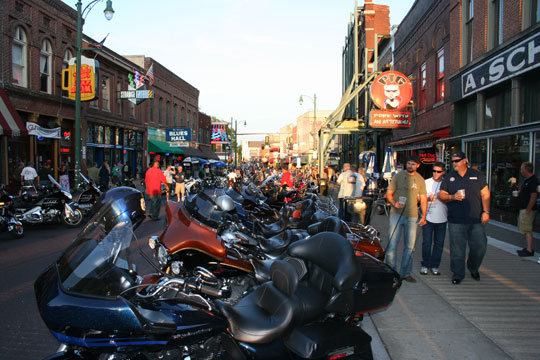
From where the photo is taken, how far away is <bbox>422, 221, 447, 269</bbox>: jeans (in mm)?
6312

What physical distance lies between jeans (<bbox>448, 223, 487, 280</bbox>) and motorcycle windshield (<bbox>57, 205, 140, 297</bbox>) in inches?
195

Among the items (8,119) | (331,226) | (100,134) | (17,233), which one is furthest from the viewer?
(100,134)

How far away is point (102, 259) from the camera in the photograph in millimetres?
2549

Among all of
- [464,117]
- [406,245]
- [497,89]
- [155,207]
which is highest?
[497,89]

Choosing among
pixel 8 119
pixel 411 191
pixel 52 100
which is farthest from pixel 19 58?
pixel 411 191

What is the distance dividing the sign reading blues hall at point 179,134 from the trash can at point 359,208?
89.2 feet

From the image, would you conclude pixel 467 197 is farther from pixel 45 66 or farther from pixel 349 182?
pixel 45 66

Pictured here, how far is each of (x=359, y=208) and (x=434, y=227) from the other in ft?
7.96

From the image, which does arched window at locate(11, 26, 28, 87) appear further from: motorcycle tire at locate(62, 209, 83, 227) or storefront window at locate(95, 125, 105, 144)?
motorcycle tire at locate(62, 209, 83, 227)

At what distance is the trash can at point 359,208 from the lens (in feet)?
28.5

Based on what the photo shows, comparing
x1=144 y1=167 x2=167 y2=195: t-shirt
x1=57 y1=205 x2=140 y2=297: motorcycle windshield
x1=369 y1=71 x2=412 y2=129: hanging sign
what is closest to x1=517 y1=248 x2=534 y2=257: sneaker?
x1=57 y1=205 x2=140 y2=297: motorcycle windshield

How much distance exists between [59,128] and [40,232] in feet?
43.6

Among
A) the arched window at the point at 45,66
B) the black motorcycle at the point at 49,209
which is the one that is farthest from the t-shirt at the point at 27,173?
the arched window at the point at 45,66

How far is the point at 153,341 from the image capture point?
2.29m
